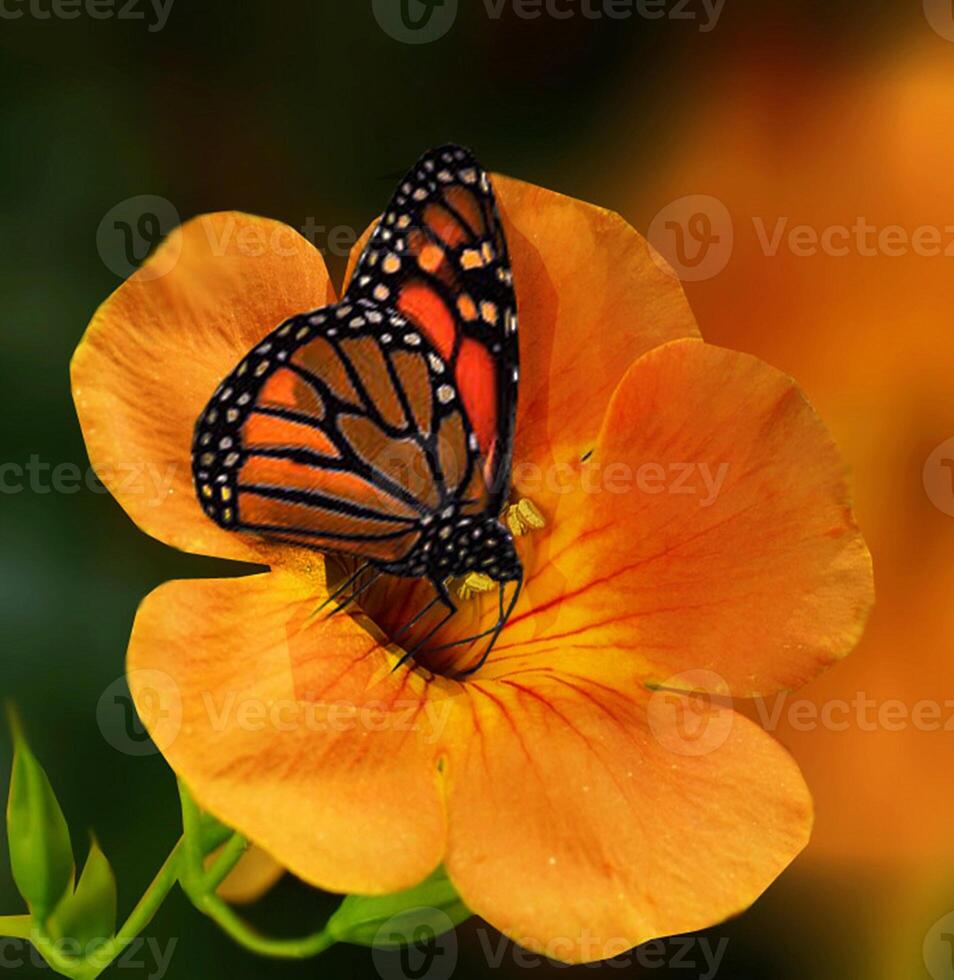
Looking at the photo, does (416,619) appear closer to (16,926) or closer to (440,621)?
(440,621)

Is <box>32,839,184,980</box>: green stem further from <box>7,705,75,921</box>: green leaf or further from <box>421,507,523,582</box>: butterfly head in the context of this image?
<box>421,507,523,582</box>: butterfly head

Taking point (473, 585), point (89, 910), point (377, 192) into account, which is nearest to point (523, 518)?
point (473, 585)

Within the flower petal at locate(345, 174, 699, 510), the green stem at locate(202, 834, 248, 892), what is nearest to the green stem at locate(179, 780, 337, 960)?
the green stem at locate(202, 834, 248, 892)

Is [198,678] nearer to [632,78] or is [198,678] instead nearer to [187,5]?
[187,5]

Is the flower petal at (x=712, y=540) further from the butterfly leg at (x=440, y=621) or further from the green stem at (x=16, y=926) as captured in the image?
the green stem at (x=16, y=926)

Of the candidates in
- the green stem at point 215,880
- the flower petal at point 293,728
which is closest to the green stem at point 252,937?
the green stem at point 215,880

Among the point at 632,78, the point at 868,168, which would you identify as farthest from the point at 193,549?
the point at 868,168

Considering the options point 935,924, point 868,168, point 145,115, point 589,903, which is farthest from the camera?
point 868,168
